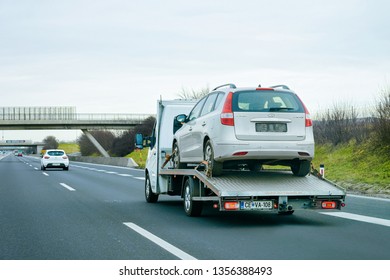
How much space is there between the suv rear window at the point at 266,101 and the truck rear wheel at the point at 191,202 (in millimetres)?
1701

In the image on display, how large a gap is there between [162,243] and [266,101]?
3240 millimetres

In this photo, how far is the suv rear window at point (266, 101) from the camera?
9.64m

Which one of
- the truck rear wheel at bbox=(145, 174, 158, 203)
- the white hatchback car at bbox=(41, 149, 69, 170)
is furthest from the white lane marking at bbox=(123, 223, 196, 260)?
the white hatchback car at bbox=(41, 149, 69, 170)

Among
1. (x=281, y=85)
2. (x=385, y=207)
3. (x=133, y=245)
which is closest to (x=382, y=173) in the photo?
(x=385, y=207)

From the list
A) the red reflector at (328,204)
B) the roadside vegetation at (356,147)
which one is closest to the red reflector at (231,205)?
the red reflector at (328,204)

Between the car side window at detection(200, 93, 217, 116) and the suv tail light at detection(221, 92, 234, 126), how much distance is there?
0.69 meters

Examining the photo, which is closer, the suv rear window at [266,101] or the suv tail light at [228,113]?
the suv tail light at [228,113]

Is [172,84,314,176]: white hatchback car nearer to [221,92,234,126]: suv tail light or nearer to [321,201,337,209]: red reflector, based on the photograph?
[221,92,234,126]: suv tail light

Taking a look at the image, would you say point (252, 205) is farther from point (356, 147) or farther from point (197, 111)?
point (356, 147)

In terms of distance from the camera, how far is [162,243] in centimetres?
784

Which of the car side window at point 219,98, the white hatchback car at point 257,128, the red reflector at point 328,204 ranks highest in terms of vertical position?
the car side window at point 219,98

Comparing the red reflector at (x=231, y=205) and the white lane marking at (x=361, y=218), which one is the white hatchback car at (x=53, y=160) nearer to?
the white lane marking at (x=361, y=218)

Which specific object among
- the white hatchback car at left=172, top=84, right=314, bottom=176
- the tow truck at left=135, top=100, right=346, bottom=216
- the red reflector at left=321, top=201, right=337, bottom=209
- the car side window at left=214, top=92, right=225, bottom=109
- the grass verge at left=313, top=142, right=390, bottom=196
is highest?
the car side window at left=214, top=92, right=225, bottom=109

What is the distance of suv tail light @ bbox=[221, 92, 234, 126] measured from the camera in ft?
31.1
